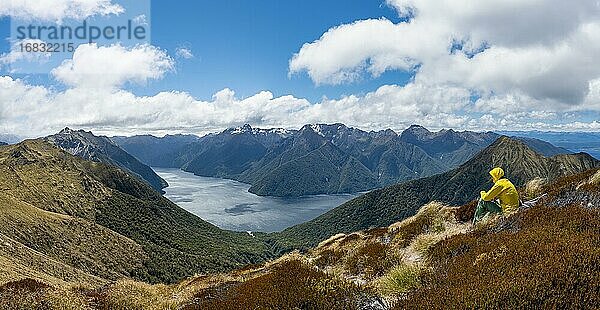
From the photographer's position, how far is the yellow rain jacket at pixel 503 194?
1452 cm

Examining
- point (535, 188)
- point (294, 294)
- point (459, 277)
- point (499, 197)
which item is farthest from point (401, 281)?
point (535, 188)

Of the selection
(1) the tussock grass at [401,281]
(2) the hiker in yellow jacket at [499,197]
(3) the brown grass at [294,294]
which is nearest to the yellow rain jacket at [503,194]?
(2) the hiker in yellow jacket at [499,197]

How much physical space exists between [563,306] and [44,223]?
5729 inches

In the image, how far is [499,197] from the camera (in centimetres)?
1487

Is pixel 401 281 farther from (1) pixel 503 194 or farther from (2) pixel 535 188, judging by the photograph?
(2) pixel 535 188

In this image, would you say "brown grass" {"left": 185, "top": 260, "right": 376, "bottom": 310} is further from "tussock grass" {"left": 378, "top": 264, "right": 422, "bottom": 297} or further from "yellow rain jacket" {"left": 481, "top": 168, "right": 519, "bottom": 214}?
"yellow rain jacket" {"left": 481, "top": 168, "right": 519, "bottom": 214}

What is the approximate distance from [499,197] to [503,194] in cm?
20

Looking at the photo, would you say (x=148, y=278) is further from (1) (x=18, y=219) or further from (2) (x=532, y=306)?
(2) (x=532, y=306)

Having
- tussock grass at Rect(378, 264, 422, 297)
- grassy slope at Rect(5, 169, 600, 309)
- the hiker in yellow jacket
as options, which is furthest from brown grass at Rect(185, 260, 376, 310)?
the hiker in yellow jacket

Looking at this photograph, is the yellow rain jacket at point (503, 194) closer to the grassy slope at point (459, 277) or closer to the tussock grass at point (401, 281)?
the grassy slope at point (459, 277)

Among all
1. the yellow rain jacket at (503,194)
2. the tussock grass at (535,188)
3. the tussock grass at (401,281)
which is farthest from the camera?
the tussock grass at (535,188)

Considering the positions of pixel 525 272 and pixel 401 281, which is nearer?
pixel 525 272

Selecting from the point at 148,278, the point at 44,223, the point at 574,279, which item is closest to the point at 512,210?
the point at 574,279

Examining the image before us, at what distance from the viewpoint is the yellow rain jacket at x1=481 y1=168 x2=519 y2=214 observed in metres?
14.5
